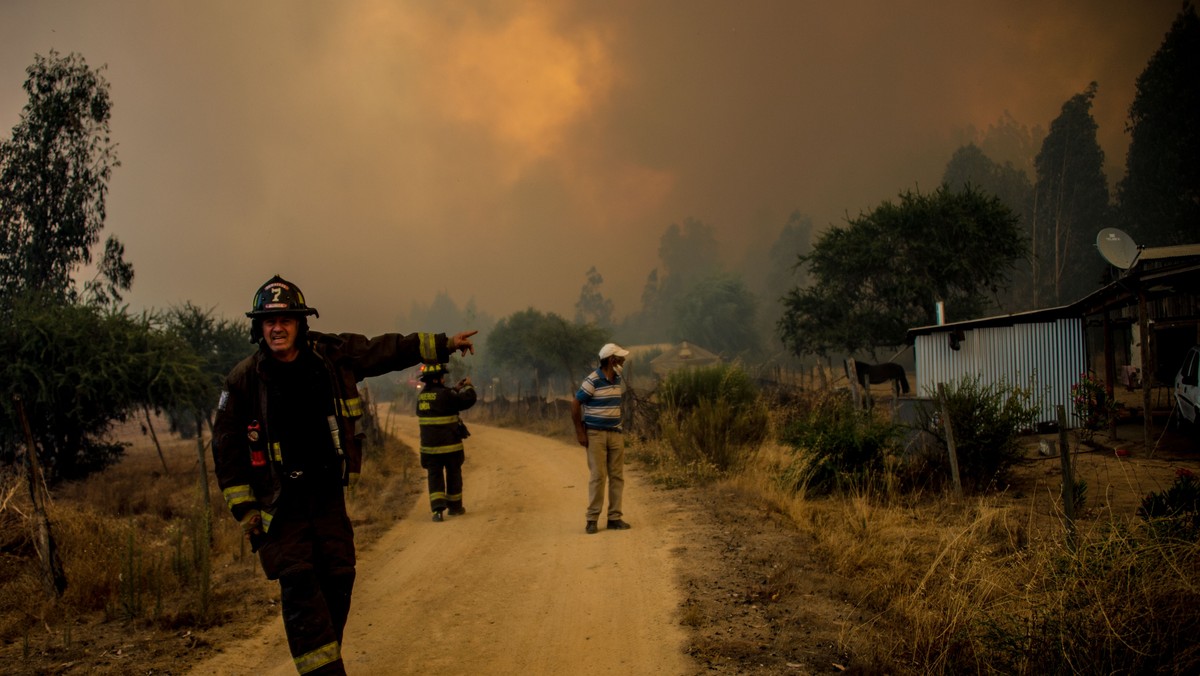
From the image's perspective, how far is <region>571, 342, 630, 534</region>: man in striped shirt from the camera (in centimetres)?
867

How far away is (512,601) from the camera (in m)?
6.25

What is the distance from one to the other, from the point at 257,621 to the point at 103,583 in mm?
1736

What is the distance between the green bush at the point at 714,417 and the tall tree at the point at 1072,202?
5104 centimetres

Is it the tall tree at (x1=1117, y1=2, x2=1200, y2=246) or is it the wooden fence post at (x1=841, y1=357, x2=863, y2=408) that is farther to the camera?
the tall tree at (x1=1117, y1=2, x2=1200, y2=246)

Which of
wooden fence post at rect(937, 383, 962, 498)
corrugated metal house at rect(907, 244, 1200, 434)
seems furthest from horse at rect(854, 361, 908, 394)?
wooden fence post at rect(937, 383, 962, 498)

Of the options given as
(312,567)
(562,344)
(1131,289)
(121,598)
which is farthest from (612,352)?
(562,344)

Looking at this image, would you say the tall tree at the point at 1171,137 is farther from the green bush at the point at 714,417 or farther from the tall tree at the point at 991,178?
the green bush at the point at 714,417

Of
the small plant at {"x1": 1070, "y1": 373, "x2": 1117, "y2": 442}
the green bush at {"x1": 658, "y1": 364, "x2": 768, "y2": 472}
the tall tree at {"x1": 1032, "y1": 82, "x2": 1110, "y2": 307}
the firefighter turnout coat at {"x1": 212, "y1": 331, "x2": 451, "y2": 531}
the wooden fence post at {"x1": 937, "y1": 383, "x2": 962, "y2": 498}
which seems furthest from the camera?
the tall tree at {"x1": 1032, "y1": 82, "x2": 1110, "y2": 307}

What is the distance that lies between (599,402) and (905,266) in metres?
30.8

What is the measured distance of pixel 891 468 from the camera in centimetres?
1017

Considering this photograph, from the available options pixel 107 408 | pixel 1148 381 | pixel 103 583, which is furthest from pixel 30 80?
pixel 1148 381

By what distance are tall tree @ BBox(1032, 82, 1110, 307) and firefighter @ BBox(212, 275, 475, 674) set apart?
62526 millimetres

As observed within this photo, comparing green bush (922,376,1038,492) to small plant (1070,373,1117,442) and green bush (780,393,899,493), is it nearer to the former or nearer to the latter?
green bush (780,393,899,493)

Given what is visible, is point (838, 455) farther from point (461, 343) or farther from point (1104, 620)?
point (461, 343)
